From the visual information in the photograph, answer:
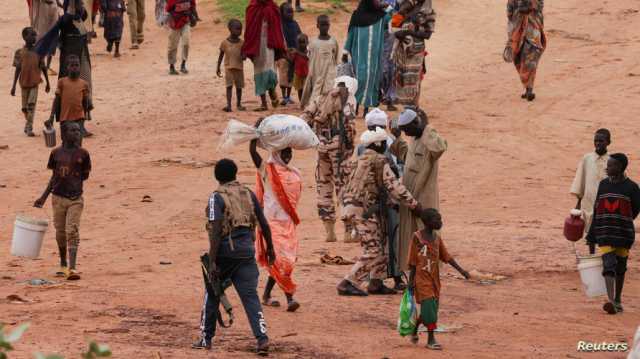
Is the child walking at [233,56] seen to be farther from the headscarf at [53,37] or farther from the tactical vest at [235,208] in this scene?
the tactical vest at [235,208]

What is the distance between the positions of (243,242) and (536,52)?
11919mm

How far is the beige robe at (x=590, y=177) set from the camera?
1167 centimetres

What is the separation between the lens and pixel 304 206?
1513 centimetres

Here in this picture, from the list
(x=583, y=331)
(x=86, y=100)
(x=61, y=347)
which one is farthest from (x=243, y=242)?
(x=86, y=100)

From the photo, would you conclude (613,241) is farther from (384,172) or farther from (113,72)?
(113,72)

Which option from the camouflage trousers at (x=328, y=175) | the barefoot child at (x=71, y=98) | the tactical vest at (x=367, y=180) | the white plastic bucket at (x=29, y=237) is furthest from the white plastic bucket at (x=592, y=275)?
the barefoot child at (x=71, y=98)

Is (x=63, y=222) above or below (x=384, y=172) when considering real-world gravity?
below

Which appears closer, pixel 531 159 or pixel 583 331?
pixel 583 331

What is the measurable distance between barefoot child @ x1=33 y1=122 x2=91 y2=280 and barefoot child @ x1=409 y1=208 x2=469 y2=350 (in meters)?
3.47

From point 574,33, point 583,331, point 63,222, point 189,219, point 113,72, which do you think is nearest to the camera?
point 583,331

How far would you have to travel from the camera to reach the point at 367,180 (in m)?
10.6

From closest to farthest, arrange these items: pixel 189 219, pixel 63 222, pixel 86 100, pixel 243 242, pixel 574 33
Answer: pixel 243 242 → pixel 63 222 → pixel 189 219 → pixel 86 100 → pixel 574 33

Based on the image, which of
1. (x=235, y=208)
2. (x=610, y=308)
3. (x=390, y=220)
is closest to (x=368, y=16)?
(x=390, y=220)

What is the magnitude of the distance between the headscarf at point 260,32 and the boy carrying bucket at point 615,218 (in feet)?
31.4
